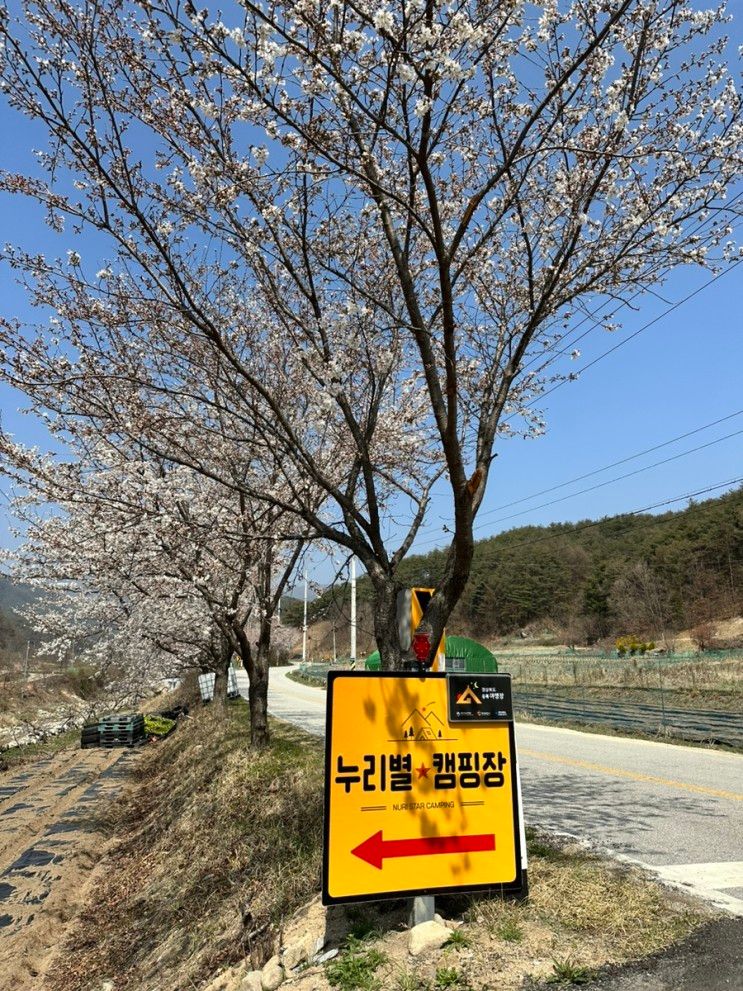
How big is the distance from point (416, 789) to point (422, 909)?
0.69 metres

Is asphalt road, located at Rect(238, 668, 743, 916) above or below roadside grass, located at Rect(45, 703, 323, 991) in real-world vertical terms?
above

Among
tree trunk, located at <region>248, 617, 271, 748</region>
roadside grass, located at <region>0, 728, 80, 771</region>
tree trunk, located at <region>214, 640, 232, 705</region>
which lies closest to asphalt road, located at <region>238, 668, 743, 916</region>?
tree trunk, located at <region>248, 617, 271, 748</region>

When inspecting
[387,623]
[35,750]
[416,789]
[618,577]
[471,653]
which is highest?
[618,577]

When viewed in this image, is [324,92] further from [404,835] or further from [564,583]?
[564,583]

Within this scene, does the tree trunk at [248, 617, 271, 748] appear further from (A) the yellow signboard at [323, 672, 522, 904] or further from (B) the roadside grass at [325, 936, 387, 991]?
(B) the roadside grass at [325, 936, 387, 991]

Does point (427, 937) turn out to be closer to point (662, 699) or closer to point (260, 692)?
point (260, 692)

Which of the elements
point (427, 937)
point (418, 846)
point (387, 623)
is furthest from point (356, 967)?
point (387, 623)

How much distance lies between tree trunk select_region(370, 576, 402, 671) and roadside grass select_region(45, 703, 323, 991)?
7.08 ft

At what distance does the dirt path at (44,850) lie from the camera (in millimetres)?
9641

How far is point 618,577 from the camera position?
205ft

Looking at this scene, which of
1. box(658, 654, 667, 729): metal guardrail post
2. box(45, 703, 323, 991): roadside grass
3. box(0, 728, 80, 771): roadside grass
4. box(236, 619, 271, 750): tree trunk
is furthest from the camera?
box(0, 728, 80, 771): roadside grass

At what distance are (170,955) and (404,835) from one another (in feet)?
14.6

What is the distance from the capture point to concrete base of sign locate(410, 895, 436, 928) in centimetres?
429

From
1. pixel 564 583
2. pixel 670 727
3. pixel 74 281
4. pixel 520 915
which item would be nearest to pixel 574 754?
pixel 670 727
